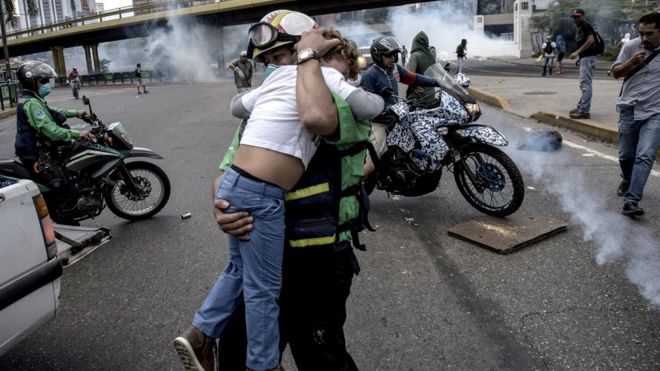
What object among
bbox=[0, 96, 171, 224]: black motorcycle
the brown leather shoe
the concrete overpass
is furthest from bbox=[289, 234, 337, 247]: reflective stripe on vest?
the concrete overpass

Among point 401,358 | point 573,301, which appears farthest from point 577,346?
point 401,358

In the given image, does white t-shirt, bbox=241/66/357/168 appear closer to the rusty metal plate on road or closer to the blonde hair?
the blonde hair

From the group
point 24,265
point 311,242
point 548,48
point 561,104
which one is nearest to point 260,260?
point 311,242

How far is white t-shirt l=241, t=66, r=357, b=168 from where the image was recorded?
6.73 feet

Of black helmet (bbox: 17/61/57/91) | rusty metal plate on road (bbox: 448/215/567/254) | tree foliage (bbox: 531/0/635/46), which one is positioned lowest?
rusty metal plate on road (bbox: 448/215/567/254)

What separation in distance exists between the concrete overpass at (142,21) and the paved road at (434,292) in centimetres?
3771

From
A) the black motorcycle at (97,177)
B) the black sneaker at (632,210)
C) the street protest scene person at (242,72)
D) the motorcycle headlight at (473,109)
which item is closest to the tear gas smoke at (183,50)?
the street protest scene person at (242,72)

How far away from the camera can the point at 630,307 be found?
3.46 m

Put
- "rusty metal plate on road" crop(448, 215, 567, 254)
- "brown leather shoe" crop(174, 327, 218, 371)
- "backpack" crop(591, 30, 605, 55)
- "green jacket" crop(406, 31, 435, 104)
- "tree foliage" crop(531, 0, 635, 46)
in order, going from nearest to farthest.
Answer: "brown leather shoe" crop(174, 327, 218, 371) → "rusty metal plate on road" crop(448, 215, 567, 254) → "green jacket" crop(406, 31, 435, 104) → "backpack" crop(591, 30, 605, 55) → "tree foliage" crop(531, 0, 635, 46)

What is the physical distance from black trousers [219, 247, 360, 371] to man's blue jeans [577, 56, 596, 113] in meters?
8.91

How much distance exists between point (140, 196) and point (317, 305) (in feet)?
13.1

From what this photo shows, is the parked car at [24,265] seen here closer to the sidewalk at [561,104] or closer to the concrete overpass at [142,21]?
the sidewalk at [561,104]

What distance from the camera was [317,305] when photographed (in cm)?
225

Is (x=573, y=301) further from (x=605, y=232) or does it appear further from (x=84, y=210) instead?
(x=84, y=210)
